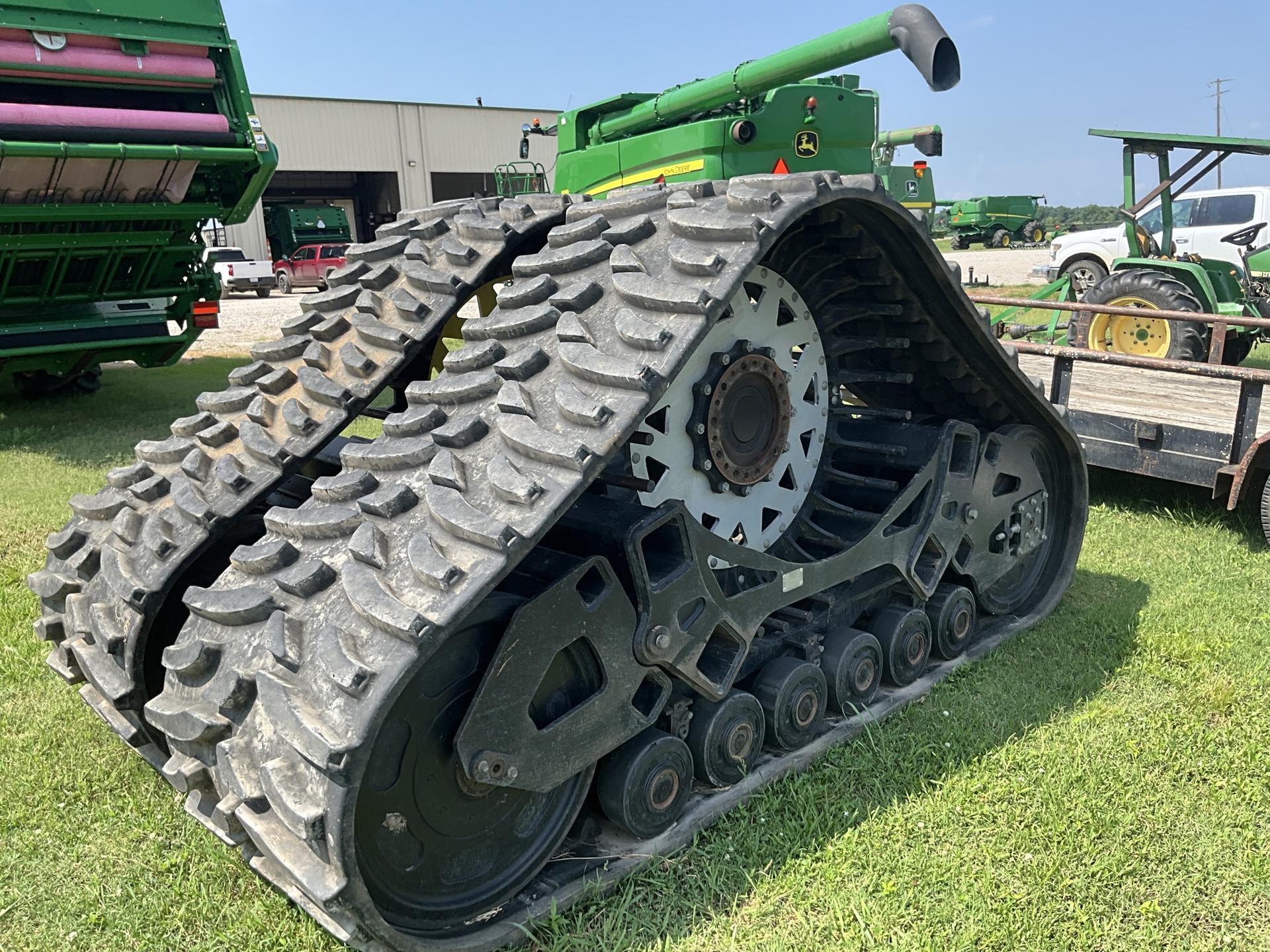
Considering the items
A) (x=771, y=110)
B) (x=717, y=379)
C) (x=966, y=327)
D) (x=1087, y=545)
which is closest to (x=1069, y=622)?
(x=1087, y=545)

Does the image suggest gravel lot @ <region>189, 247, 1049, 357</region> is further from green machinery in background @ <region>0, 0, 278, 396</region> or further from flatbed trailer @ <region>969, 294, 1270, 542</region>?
flatbed trailer @ <region>969, 294, 1270, 542</region>

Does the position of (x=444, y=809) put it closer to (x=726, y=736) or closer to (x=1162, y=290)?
(x=726, y=736)

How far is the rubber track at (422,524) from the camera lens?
2.06 metres

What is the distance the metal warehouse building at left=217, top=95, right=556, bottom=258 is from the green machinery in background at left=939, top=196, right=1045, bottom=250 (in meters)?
18.4

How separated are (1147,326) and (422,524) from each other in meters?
9.19

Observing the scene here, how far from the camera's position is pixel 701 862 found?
9.32 feet

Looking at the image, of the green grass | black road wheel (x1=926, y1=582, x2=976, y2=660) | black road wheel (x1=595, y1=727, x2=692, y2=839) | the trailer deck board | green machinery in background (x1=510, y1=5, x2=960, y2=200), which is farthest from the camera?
green machinery in background (x1=510, y1=5, x2=960, y2=200)

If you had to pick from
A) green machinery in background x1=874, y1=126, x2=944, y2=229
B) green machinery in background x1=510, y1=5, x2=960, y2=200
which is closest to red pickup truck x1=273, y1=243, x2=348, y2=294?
green machinery in background x1=874, y1=126, x2=944, y2=229

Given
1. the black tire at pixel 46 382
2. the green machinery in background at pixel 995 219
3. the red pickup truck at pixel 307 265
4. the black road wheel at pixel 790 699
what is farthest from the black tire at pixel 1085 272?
the green machinery in background at pixel 995 219

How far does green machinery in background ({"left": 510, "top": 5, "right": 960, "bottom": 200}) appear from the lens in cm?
674

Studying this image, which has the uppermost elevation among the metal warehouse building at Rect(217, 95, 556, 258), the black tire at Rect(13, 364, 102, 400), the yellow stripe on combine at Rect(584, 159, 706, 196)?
the metal warehouse building at Rect(217, 95, 556, 258)

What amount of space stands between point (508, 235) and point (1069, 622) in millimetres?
2969

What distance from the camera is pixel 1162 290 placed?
956 centimetres

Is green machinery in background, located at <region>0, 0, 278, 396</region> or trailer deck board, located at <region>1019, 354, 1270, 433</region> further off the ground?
green machinery in background, located at <region>0, 0, 278, 396</region>
